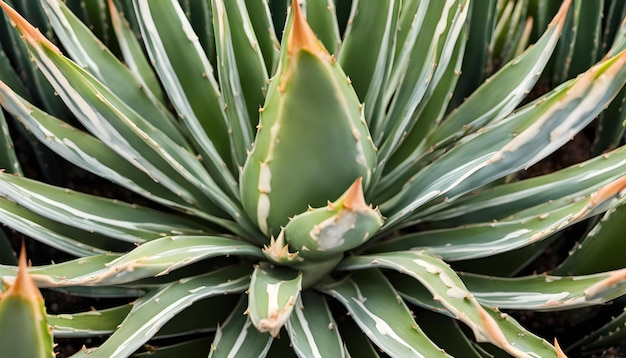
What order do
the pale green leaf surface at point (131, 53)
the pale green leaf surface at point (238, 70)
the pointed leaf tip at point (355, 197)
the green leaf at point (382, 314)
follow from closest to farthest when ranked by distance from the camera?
the pointed leaf tip at point (355, 197) → the green leaf at point (382, 314) → the pale green leaf surface at point (238, 70) → the pale green leaf surface at point (131, 53)

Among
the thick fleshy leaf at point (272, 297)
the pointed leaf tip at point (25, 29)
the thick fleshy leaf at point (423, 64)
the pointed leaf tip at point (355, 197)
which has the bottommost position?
the thick fleshy leaf at point (272, 297)

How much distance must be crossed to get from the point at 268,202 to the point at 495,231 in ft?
0.97

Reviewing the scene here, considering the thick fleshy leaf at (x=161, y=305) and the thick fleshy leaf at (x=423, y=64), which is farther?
the thick fleshy leaf at (x=423, y=64)

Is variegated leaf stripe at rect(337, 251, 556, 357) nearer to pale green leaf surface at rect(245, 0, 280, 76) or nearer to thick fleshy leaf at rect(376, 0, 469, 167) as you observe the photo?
thick fleshy leaf at rect(376, 0, 469, 167)

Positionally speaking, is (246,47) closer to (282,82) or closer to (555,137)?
(282,82)

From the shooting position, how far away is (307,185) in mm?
743

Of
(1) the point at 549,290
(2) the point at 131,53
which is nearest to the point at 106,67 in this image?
(2) the point at 131,53

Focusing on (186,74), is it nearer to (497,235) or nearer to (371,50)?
(371,50)

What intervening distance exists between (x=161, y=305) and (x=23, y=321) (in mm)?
251

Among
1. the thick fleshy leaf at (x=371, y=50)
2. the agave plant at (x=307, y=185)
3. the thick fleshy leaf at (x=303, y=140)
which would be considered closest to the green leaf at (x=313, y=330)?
the agave plant at (x=307, y=185)

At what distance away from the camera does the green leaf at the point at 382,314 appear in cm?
73

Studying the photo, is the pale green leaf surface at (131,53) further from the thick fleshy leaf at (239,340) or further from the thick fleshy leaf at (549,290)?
the thick fleshy leaf at (549,290)

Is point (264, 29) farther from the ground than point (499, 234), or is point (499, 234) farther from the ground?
point (264, 29)

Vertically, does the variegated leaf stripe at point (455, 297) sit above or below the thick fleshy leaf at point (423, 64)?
below
